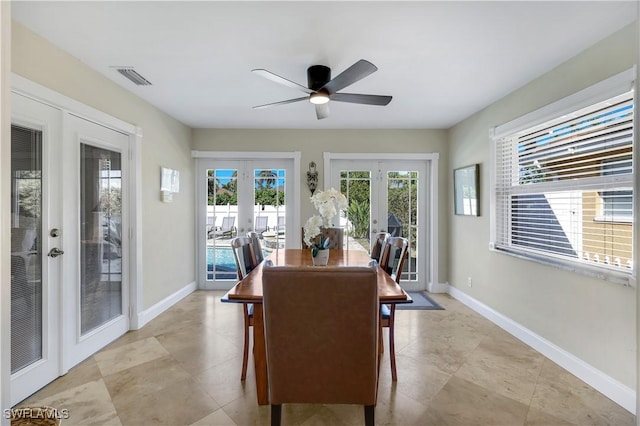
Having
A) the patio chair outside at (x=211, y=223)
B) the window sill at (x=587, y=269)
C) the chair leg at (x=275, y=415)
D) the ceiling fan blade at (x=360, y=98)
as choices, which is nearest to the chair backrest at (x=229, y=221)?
the patio chair outside at (x=211, y=223)

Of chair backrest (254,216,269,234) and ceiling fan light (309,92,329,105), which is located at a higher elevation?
ceiling fan light (309,92,329,105)

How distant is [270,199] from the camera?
14.5 feet

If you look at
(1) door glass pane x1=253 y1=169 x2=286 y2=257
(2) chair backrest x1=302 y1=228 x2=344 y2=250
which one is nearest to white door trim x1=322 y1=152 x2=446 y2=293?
(1) door glass pane x1=253 y1=169 x2=286 y2=257

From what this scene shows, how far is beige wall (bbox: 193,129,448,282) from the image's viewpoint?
14.2ft

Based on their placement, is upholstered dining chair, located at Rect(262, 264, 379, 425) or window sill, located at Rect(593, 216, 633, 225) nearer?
upholstered dining chair, located at Rect(262, 264, 379, 425)

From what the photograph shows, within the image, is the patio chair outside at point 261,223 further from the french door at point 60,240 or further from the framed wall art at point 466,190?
the framed wall art at point 466,190

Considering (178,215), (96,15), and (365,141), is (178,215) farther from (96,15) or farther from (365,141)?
(365,141)

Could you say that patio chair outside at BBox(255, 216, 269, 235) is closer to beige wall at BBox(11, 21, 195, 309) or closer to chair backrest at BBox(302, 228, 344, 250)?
beige wall at BBox(11, 21, 195, 309)

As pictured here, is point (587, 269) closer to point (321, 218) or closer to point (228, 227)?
point (321, 218)

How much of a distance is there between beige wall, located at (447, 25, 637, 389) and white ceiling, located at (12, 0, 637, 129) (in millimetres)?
133

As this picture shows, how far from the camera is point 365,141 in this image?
4.36 m

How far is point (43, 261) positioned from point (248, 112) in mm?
2426

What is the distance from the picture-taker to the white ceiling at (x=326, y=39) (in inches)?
68.7

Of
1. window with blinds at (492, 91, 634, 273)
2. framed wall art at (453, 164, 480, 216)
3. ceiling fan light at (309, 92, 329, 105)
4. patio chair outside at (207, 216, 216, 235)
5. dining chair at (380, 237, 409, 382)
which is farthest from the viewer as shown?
patio chair outside at (207, 216, 216, 235)
